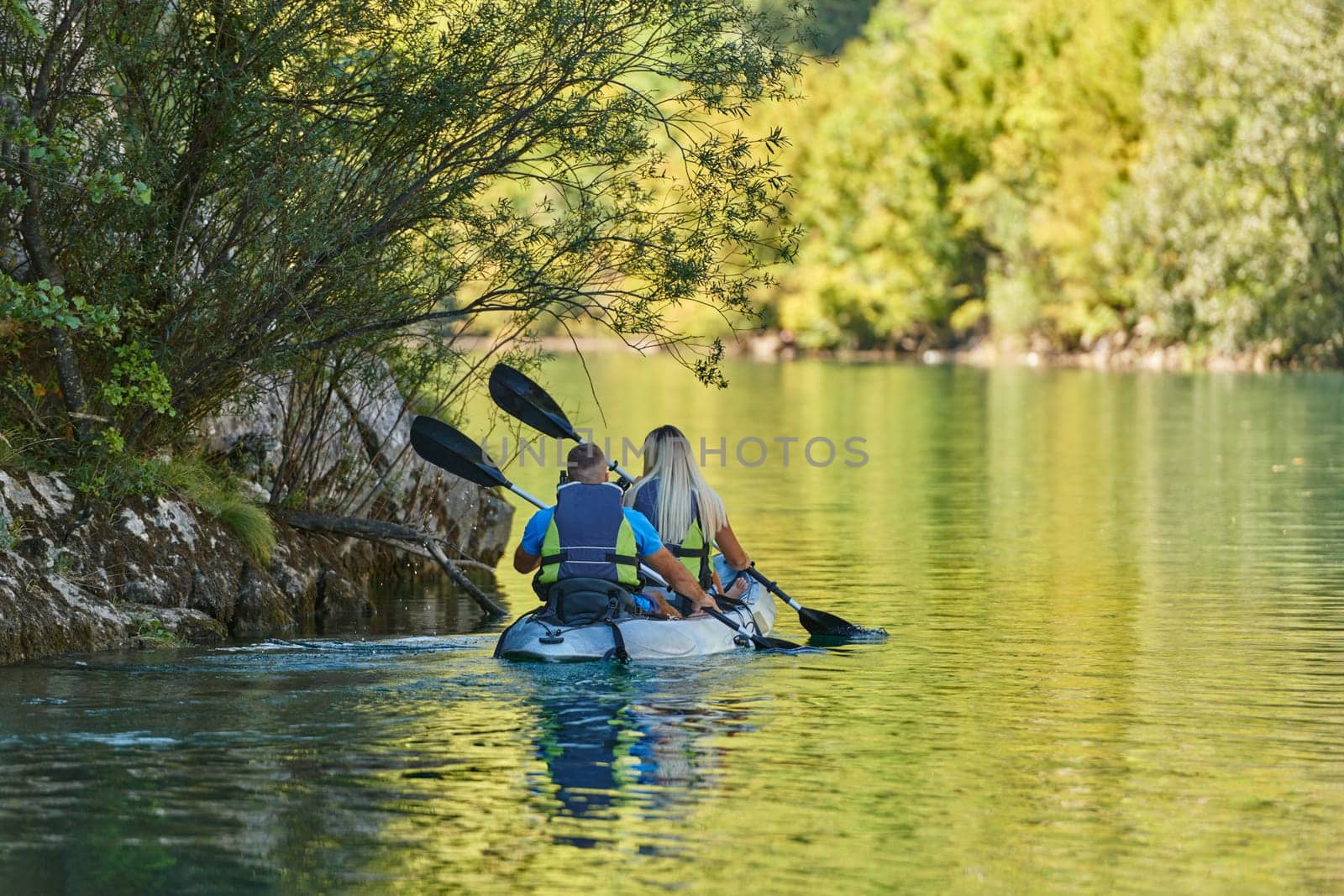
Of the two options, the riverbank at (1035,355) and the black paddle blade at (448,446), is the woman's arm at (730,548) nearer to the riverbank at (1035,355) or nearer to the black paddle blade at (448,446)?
the black paddle blade at (448,446)

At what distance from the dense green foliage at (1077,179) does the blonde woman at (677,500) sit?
47.1 meters

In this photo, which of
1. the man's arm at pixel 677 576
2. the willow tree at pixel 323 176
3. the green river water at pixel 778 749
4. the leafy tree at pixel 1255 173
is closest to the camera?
the green river water at pixel 778 749

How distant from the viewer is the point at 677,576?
48.4 feet

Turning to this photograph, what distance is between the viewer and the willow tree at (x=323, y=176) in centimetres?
1542

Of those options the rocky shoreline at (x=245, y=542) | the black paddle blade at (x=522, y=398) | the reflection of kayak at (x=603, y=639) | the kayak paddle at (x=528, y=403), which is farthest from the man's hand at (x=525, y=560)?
the black paddle blade at (x=522, y=398)

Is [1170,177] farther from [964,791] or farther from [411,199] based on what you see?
[964,791]

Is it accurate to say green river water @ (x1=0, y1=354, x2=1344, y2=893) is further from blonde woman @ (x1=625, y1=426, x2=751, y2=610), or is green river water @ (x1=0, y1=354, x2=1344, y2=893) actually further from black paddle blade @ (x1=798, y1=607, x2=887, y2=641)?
blonde woman @ (x1=625, y1=426, x2=751, y2=610)

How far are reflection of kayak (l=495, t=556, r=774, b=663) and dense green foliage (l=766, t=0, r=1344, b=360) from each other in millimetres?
47903

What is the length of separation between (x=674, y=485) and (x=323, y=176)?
11.6ft

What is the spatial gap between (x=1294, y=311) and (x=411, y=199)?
55043mm

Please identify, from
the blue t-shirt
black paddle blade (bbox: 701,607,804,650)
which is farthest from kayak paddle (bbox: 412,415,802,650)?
black paddle blade (bbox: 701,607,804,650)

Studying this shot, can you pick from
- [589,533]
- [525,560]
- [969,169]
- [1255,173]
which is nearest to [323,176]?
[525,560]

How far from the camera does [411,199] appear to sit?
16.2 m

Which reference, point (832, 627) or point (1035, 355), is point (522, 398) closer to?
point (832, 627)
